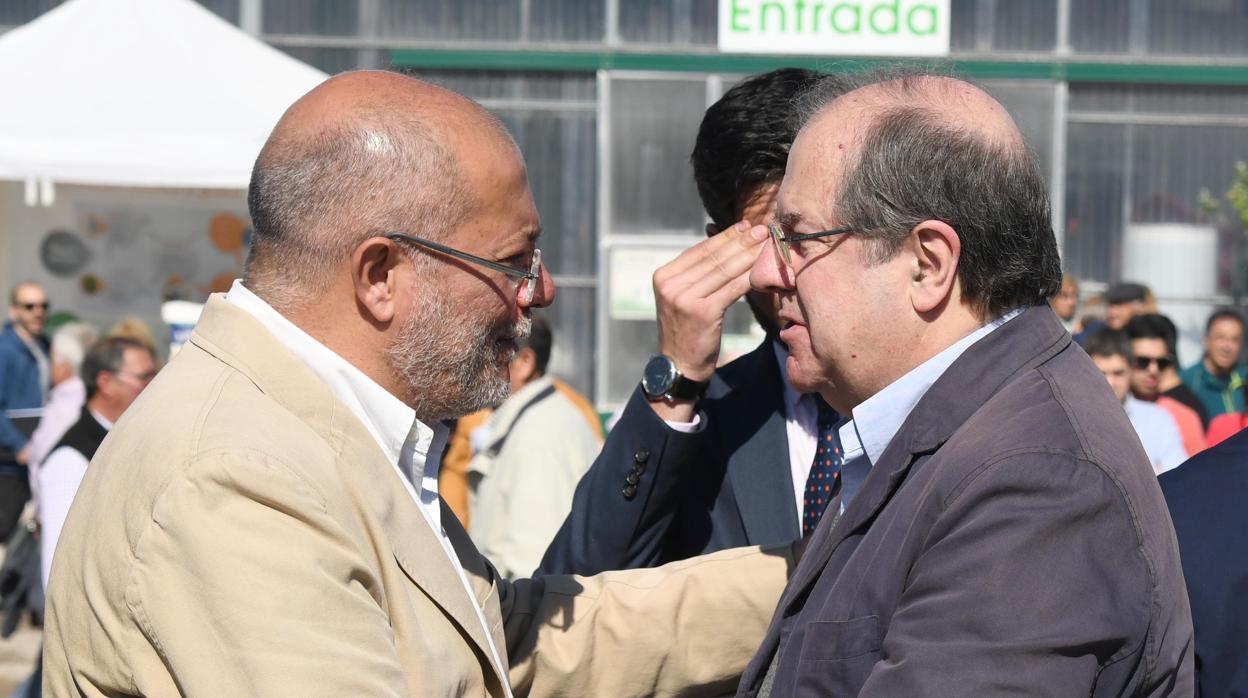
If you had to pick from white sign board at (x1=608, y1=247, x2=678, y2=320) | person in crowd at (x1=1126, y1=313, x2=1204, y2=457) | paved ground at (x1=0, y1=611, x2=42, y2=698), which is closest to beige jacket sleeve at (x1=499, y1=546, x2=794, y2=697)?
person in crowd at (x1=1126, y1=313, x2=1204, y2=457)

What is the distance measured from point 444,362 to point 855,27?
7.01 metres

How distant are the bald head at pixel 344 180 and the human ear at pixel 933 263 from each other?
696mm

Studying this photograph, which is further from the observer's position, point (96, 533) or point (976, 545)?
point (96, 533)

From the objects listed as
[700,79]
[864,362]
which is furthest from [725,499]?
[700,79]

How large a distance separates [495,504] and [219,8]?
7968mm

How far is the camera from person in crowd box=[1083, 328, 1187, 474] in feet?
19.6

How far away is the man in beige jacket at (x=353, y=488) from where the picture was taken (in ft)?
5.46

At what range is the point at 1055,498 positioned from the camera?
5.30ft

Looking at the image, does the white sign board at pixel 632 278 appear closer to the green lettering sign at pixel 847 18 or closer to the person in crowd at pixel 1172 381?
→ the green lettering sign at pixel 847 18

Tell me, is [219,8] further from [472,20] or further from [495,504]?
[495,504]

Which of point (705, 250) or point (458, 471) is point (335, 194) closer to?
point (705, 250)

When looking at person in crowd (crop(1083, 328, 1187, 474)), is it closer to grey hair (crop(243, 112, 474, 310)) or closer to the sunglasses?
the sunglasses

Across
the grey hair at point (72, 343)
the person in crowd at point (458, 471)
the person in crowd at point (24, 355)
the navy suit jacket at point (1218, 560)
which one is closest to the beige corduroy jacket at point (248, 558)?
the navy suit jacket at point (1218, 560)

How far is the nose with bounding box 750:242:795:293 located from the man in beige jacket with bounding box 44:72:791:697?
0.27m
